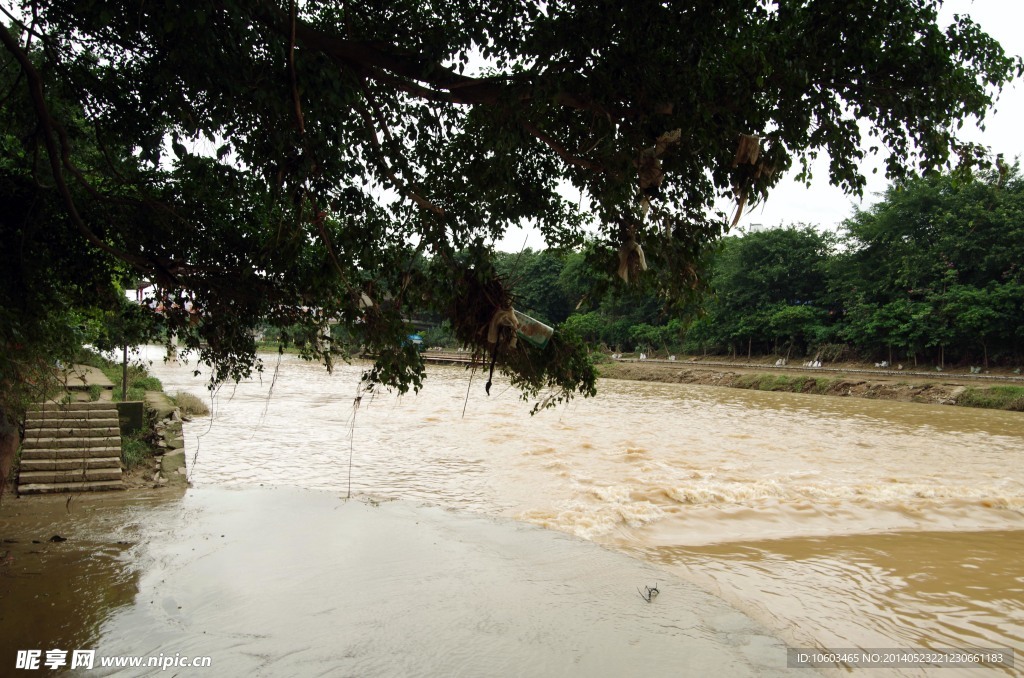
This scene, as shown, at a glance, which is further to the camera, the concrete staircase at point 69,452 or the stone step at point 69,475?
the concrete staircase at point 69,452

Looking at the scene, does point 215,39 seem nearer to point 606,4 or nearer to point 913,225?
point 606,4

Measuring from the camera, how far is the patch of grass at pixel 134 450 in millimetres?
8820

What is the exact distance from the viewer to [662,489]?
9.68 metres

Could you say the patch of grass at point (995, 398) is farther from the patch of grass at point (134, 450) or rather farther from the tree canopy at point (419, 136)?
the patch of grass at point (134, 450)

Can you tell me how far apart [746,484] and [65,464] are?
30.4 ft

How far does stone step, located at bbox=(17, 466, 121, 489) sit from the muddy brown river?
0.98m

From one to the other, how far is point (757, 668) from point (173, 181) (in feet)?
17.0

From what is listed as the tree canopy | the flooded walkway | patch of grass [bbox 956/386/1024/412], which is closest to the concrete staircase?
the flooded walkway

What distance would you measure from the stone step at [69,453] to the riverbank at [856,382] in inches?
562

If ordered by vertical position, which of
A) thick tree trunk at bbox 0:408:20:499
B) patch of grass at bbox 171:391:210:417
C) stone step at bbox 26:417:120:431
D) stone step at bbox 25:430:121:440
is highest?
thick tree trunk at bbox 0:408:20:499

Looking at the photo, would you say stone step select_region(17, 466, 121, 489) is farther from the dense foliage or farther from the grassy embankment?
the dense foliage

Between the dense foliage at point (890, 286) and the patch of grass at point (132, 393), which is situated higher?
the dense foliage at point (890, 286)

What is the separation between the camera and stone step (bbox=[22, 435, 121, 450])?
779 centimetres

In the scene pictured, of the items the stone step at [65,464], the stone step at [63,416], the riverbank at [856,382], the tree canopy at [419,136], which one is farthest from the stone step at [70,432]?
the riverbank at [856,382]
